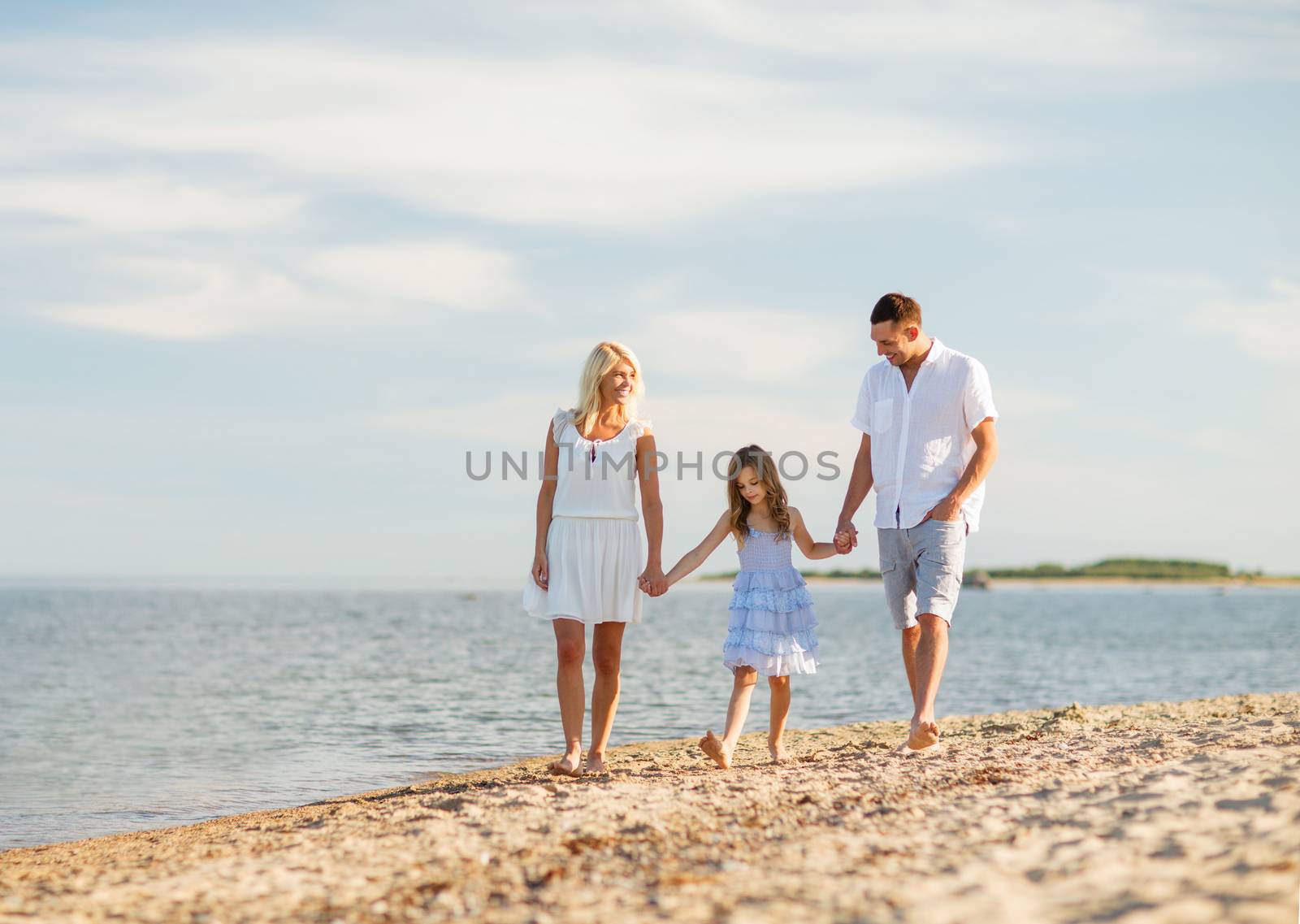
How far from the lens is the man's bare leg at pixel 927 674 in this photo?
5.29m

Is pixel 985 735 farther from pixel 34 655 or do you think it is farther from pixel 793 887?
pixel 34 655

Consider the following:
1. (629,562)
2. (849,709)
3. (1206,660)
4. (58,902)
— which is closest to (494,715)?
(849,709)

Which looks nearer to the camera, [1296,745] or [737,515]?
[1296,745]

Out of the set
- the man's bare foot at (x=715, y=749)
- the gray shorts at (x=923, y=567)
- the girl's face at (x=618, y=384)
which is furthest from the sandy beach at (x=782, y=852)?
the girl's face at (x=618, y=384)

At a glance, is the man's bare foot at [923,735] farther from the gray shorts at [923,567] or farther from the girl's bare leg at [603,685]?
the girl's bare leg at [603,685]

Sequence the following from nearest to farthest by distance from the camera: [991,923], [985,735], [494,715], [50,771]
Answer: [991,923] → [985,735] → [50,771] → [494,715]

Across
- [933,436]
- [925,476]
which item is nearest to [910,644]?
[925,476]

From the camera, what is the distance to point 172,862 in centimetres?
409

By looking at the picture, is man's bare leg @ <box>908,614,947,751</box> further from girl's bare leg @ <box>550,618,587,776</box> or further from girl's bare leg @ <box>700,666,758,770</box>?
girl's bare leg @ <box>550,618,587,776</box>

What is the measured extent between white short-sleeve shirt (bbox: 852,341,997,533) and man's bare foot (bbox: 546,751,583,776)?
1.94m

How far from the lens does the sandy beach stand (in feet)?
9.53

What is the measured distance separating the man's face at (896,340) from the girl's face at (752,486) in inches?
36.0

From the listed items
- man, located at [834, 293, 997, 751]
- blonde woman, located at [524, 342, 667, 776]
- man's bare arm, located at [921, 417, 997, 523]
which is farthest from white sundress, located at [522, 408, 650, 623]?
man's bare arm, located at [921, 417, 997, 523]

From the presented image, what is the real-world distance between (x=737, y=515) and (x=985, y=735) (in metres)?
2.69
